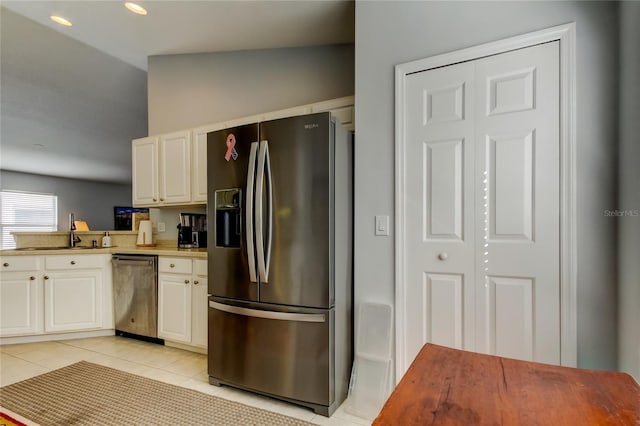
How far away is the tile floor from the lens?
2.00m

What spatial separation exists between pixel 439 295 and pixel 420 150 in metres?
0.84

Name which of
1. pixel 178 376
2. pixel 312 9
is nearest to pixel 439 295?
pixel 178 376

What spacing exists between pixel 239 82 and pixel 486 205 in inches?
109

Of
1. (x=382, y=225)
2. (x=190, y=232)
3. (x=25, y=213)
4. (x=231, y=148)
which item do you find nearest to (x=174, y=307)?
(x=190, y=232)

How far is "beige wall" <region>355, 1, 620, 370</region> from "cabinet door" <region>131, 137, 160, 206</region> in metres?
2.48

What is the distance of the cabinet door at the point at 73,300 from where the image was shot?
10.3ft

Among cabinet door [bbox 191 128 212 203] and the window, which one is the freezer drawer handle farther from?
the window

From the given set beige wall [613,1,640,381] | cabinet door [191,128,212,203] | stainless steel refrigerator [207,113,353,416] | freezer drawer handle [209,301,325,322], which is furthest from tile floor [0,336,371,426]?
cabinet door [191,128,212,203]

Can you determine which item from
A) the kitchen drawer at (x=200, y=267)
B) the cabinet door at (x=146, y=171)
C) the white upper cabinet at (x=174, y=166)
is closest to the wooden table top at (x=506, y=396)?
the kitchen drawer at (x=200, y=267)

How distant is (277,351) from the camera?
1.99 m

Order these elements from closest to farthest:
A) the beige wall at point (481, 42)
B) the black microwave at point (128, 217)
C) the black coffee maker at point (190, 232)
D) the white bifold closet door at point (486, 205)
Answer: the beige wall at point (481, 42), the white bifold closet door at point (486, 205), the black coffee maker at point (190, 232), the black microwave at point (128, 217)

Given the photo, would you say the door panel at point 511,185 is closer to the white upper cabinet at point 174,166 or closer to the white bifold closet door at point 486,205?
the white bifold closet door at point 486,205

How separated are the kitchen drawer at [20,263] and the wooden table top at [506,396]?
3733 millimetres

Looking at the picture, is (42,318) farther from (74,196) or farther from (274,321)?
(74,196)
